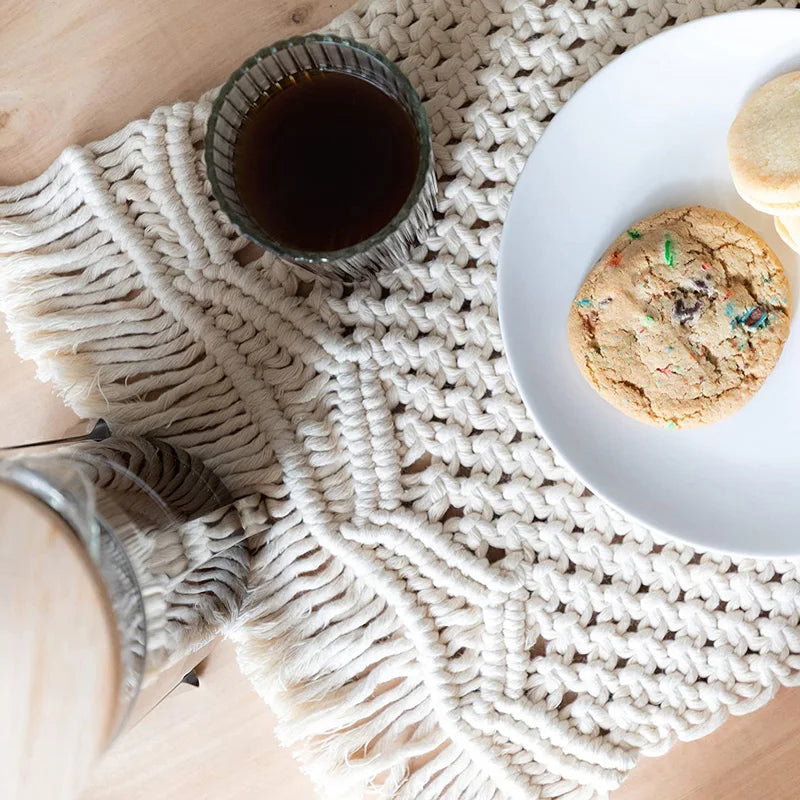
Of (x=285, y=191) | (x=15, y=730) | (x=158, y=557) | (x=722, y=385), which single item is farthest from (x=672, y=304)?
(x=15, y=730)

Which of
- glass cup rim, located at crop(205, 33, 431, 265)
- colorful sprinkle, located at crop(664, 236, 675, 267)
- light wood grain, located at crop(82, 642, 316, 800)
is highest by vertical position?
glass cup rim, located at crop(205, 33, 431, 265)

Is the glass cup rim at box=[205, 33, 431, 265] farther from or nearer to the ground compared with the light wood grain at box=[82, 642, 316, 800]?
farther from the ground

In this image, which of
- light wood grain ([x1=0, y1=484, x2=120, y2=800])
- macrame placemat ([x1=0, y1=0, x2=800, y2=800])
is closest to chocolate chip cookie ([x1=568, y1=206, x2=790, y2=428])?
macrame placemat ([x1=0, y1=0, x2=800, y2=800])

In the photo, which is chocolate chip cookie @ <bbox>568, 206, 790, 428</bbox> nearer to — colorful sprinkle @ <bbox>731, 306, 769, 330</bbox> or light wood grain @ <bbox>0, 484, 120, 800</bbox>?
colorful sprinkle @ <bbox>731, 306, 769, 330</bbox>

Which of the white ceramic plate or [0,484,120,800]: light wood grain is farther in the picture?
the white ceramic plate

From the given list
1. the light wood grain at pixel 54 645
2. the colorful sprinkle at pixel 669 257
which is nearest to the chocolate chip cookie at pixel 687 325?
the colorful sprinkle at pixel 669 257

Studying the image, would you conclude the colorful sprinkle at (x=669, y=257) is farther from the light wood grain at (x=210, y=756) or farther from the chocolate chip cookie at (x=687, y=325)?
the light wood grain at (x=210, y=756)

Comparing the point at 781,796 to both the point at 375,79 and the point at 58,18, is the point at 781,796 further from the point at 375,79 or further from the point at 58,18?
the point at 58,18
